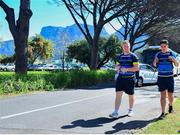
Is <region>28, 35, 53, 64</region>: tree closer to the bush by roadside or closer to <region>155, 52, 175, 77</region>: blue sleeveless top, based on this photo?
the bush by roadside

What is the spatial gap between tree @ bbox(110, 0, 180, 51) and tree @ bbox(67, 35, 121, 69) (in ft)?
24.6

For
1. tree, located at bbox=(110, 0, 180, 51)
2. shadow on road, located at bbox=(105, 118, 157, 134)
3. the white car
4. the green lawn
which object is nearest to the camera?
the green lawn

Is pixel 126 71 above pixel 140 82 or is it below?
above

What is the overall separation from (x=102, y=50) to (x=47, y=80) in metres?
40.0

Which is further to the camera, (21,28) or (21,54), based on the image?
(21,54)

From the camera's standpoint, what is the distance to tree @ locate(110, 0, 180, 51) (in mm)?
38438

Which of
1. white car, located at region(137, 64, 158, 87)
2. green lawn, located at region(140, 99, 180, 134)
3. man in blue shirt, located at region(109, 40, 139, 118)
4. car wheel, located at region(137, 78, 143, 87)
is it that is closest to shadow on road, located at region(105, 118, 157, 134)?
green lawn, located at region(140, 99, 180, 134)

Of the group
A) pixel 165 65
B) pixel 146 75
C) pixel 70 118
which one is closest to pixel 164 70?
pixel 165 65

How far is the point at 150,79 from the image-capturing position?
28672 millimetres

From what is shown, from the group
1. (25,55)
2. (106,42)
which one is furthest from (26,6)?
(106,42)

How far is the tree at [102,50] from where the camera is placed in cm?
6250

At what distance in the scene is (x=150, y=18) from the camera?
46688 millimetres

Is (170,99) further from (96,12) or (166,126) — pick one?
(96,12)

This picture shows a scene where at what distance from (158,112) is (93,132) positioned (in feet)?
12.6
